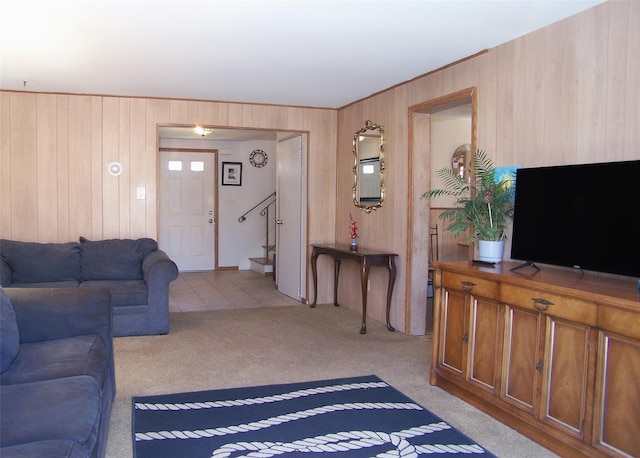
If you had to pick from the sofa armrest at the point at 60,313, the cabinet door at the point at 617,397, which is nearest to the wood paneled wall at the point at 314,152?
the cabinet door at the point at 617,397

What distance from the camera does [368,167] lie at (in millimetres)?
5801

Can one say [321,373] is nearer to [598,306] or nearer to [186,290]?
[598,306]

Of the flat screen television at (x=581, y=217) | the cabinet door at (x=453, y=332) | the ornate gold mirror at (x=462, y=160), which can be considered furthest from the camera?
the ornate gold mirror at (x=462, y=160)

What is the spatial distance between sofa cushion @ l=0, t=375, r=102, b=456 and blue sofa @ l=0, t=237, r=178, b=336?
A: 280 cm

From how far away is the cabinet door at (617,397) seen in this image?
2230 millimetres

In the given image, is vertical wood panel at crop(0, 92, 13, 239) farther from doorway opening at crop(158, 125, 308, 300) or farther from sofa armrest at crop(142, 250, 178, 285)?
doorway opening at crop(158, 125, 308, 300)

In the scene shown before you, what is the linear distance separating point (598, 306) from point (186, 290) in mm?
5898

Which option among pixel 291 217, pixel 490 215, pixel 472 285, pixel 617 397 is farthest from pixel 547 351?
pixel 291 217

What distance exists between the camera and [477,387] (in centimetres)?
320

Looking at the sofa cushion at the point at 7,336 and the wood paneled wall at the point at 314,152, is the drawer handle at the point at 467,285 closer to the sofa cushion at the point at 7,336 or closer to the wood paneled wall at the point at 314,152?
the wood paneled wall at the point at 314,152

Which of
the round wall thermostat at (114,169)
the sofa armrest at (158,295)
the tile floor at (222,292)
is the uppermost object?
the round wall thermostat at (114,169)

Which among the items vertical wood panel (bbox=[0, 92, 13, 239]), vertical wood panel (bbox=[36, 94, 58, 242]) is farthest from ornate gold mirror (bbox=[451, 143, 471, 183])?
vertical wood panel (bbox=[0, 92, 13, 239])

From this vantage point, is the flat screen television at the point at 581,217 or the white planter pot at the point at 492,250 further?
the white planter pot at the point at 492,250

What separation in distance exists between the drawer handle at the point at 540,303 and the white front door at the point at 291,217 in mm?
4088
